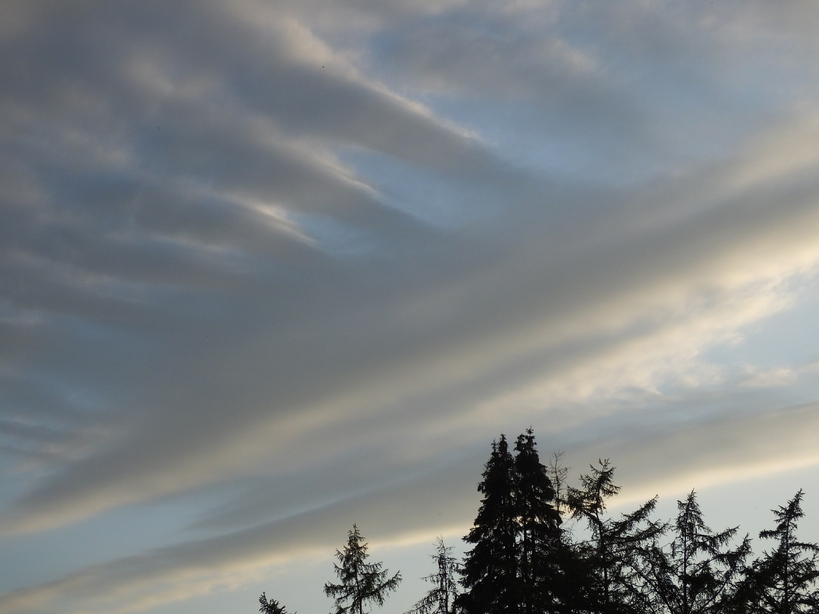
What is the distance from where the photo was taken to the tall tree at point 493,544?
51.1 meters

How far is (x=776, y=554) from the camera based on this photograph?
39156mm

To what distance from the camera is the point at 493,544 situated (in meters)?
52.6

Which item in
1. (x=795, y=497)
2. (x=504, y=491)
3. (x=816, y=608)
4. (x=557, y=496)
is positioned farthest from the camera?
(x=504, y=491)

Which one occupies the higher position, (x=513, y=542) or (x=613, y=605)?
(x=513, y=542)

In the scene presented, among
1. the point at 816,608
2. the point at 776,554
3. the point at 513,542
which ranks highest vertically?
the point at 513,542

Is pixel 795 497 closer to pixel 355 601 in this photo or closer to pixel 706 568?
pixel 706 568

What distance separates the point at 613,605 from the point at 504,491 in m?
12.4

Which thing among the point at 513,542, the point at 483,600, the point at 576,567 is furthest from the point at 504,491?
the point at 576,567

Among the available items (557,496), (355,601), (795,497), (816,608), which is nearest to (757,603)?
(816,608)

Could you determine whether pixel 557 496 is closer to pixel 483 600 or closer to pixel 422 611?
pixel 483 600

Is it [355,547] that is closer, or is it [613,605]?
[613,605]

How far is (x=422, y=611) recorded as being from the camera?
5412cm

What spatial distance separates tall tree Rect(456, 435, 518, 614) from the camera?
5109 centimetres

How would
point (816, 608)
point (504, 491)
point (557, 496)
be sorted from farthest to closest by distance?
point (504, 491) → point (557, 496) → point (816, 608)
